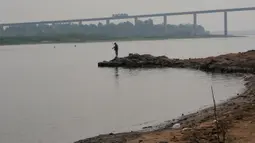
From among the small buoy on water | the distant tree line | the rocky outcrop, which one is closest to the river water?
the small buoy on water

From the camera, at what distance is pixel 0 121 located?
1803 cm

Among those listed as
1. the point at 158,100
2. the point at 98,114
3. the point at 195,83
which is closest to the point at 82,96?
the point at 158,100

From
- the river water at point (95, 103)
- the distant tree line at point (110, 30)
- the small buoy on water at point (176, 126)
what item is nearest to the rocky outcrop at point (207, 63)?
the river water at point (95, 103)

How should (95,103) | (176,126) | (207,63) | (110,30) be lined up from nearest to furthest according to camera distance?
(176,126)
(95,103)
(207,63)
(110,30)

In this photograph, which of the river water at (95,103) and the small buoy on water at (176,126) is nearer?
the small buoy on water at (176,126)

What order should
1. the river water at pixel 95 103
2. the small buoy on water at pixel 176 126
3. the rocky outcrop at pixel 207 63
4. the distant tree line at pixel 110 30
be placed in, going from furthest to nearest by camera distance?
the distant tree line at pixel 110 30 → the rocky outcrop at pixel 207 63 → the river water at pixel 95 103 → the small buoy on water at pixel 176 126

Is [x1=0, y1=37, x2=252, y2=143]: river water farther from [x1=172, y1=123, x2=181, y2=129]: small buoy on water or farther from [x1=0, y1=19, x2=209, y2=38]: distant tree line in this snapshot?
[x1=0, y1=19, x2=209, y2=38]: distant tree line

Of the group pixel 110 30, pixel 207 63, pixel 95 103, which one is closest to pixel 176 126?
pixel 95 103

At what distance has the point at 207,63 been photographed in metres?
40.2

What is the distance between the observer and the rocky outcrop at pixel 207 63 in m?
36.1

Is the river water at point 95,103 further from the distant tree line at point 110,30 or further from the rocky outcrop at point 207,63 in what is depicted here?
the distant tree line at point 110,30

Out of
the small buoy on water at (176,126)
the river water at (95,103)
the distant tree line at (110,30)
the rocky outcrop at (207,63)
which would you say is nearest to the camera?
the small buoy on water at (176,126)

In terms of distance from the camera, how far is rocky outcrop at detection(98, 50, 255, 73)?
36.1 meters

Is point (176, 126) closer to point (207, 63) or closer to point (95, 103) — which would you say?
point (95, 103)
